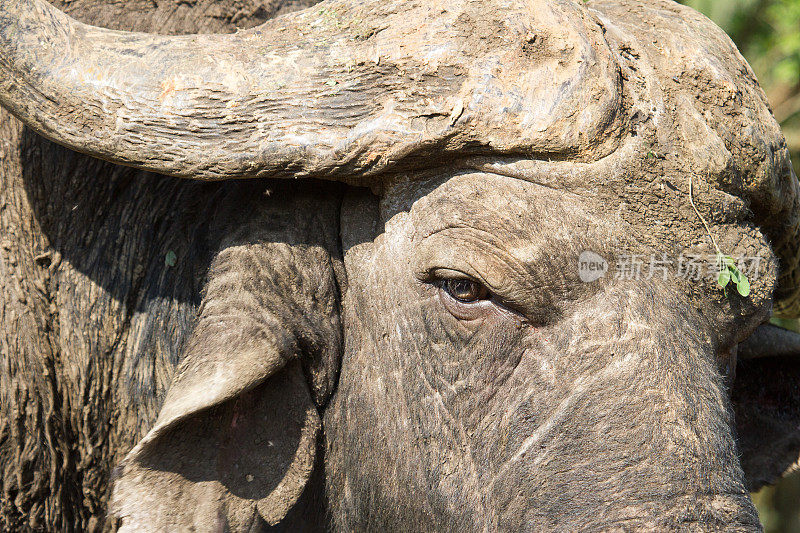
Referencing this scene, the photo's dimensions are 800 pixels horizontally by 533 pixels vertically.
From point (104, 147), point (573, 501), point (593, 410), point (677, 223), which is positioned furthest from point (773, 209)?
point (104, 147)

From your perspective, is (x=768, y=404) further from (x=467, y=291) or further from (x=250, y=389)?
(x=250, y=389)

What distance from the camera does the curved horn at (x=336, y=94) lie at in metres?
2.50

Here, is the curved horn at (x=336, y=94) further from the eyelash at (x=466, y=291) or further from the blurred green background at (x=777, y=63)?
the blurred green background at (x=777, y=63)

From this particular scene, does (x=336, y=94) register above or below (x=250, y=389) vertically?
above

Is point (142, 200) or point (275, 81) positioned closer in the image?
point (275, 81)

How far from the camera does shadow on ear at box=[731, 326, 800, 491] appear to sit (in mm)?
3922

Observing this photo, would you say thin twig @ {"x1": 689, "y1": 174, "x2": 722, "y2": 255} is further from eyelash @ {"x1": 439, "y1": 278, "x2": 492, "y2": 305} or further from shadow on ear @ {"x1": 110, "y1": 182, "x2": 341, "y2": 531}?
shadow on ear @ {"x1": 110, "y1": 182, "x2": 341, "y2": 531}

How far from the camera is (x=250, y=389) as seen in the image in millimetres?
2520

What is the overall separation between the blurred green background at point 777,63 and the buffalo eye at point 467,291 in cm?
951

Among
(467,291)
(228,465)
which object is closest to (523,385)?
(467,291)

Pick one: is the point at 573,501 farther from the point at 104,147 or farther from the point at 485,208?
the point at 104,147

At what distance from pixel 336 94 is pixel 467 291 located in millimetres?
766

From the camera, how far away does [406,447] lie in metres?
2.79

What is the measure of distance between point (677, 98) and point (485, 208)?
2.51 ft
